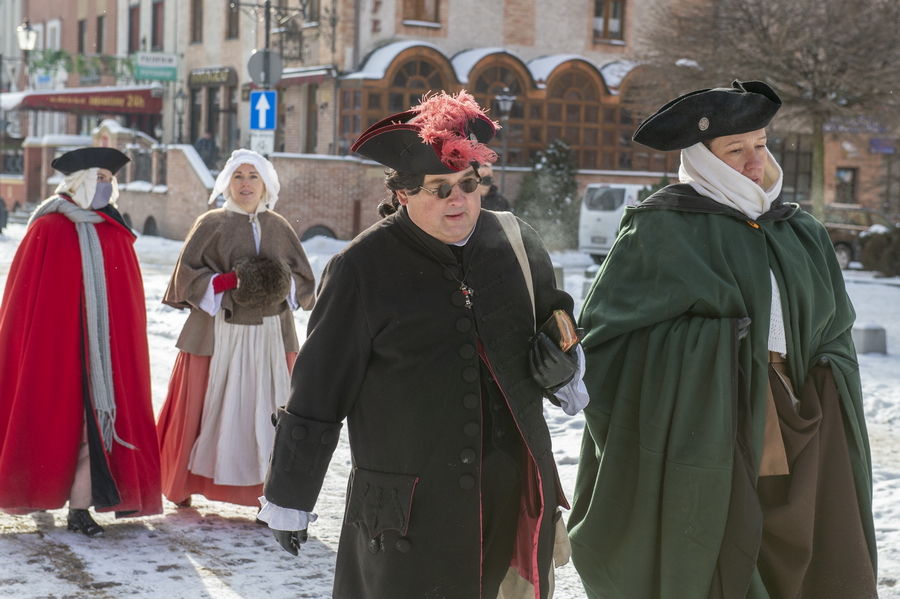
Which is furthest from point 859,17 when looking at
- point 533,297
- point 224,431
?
point 533,297

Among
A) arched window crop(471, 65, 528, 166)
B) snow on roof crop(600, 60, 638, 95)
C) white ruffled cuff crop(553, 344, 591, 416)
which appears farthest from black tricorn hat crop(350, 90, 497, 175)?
snow on roof crop(600, 60, 638, 95)

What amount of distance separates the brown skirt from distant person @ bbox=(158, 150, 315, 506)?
9.43 feet

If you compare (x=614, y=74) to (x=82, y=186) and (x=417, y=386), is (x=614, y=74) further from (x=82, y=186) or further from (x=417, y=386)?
(x=417, y=386)

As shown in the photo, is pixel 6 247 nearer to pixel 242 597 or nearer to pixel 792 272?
pixel 242 597

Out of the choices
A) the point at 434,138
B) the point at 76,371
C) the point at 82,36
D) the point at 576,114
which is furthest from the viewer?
the point at 82,36

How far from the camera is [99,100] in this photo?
32.1 metres

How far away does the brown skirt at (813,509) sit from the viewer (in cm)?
338

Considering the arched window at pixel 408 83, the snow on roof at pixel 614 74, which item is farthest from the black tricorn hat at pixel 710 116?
the snow on roof at pixel 614 74

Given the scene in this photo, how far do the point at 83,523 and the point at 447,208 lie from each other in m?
3.18

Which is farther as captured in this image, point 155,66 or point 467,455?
point 155,66

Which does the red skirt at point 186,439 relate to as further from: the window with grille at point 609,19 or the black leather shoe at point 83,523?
the window with grille at point 609,19

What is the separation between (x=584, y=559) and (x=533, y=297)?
3.44 feet

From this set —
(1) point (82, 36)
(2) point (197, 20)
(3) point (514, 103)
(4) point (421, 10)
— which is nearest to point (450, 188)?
(3) point (514, 103)

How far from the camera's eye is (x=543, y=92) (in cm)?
2688
